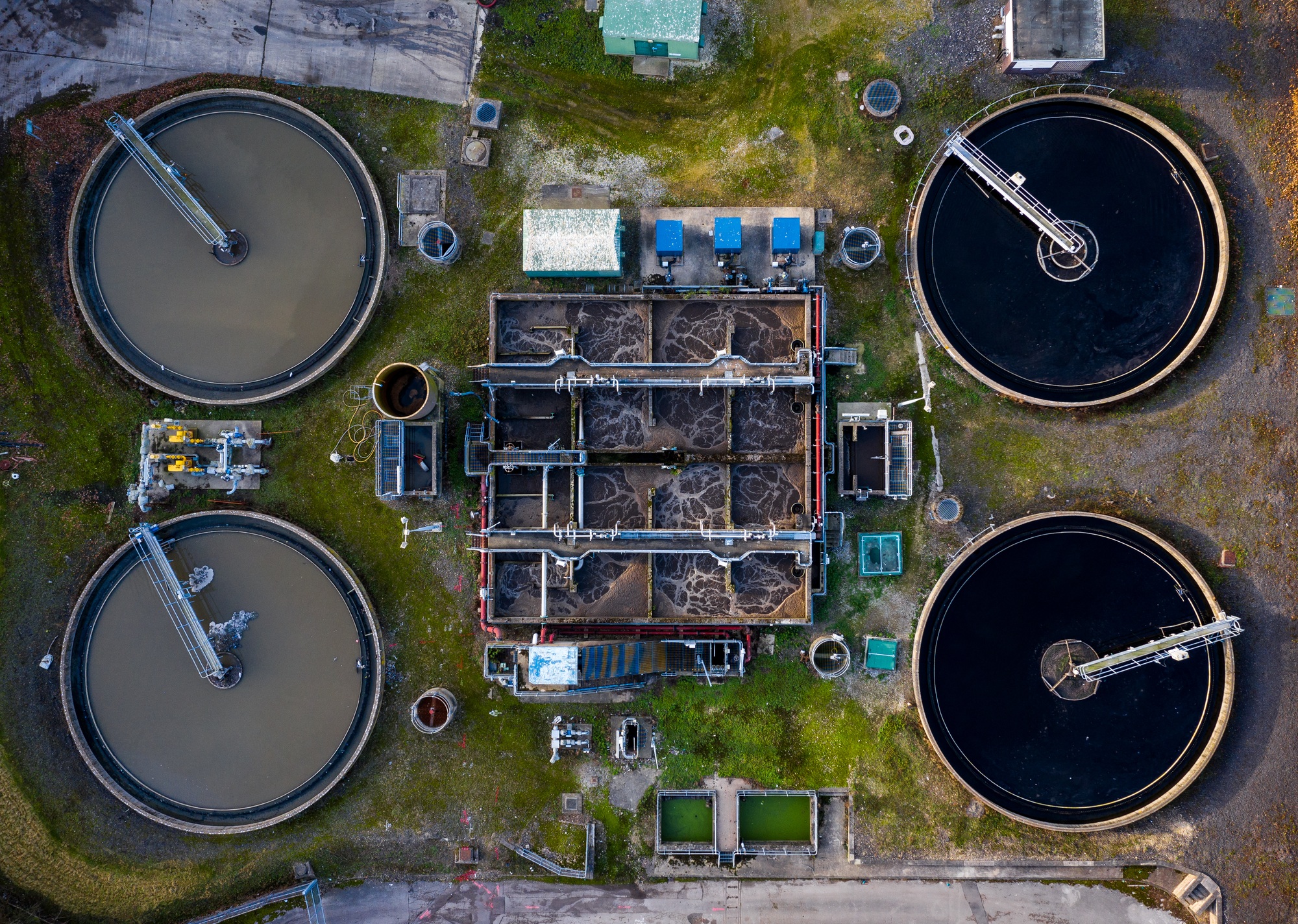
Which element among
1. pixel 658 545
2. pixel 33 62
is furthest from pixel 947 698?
pixel 33 62

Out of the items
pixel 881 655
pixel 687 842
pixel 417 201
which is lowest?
pixel 687 842

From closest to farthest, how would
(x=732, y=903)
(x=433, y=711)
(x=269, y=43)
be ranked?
(x=433, y=711) < (x=732, y=903) < (x=269, y=43)

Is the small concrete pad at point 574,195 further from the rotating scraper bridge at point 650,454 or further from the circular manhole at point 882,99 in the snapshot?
the circular manhole at point 882,99

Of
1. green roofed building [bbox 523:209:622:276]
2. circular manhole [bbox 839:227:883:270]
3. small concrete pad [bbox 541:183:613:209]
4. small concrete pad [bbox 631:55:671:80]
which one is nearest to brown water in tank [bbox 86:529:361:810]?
green roofed building [bbox 523:209:622:276]

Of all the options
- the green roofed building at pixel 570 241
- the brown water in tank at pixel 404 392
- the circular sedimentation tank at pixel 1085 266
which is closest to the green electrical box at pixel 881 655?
the circular sedimentation tank at pixel 1085 266

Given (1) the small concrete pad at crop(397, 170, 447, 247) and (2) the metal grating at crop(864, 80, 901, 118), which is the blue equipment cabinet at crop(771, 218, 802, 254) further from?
(1) the small concrete pad at crop(397, 170, 447, 247)

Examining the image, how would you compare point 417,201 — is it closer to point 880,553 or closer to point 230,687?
point 230,687

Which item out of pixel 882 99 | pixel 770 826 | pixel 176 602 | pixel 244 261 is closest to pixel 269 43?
pixel 244 261
